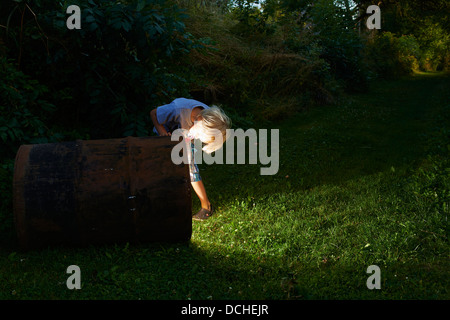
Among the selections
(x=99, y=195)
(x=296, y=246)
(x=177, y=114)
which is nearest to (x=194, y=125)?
(x=177, y=114)

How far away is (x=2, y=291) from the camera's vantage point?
2795 mm

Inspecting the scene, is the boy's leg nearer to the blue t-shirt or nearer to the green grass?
the green grass

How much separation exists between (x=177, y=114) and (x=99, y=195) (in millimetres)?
1451

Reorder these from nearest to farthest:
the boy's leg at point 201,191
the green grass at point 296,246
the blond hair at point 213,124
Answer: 1. the green grass at point 296,246
2. the blond hair at point 213,124
3. the boy's leg at point 201,191

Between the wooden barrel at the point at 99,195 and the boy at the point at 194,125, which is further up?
the boy at the point at 194,125

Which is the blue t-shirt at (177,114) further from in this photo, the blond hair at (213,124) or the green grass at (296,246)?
the green grass at (296,246)

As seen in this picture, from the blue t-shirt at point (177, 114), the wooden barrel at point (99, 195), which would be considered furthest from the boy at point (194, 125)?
the wooden barrel at point (99, 195)

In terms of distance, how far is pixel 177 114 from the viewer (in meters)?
4.25

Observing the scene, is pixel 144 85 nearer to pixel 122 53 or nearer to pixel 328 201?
pixel 122 53

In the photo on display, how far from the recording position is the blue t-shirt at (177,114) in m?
4.26

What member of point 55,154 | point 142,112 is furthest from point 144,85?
point 55,154

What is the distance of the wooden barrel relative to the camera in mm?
3145

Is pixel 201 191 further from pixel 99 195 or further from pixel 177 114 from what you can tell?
pixel 99 195

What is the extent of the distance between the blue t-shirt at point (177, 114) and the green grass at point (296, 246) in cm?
105
